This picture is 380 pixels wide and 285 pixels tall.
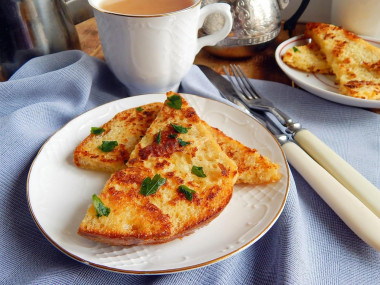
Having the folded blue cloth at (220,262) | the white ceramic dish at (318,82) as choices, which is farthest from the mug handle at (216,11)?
the white ceramic dish at (318,82)

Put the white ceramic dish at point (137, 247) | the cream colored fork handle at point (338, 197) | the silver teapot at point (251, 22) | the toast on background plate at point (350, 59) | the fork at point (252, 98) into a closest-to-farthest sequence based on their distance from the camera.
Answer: the white ceramic dish at point (137, 247) < the cream colored fork handle at point (338, 197) < the fork at point (252, 98) < the toast on background plate at point (350, 59) < the silver teapot at point (251, 22)

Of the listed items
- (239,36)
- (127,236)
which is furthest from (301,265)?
(239,36)

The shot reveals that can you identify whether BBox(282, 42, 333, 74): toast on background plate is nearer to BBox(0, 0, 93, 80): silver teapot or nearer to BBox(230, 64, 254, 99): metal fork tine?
BBox(230, 64, 254, 99): metal fork tine

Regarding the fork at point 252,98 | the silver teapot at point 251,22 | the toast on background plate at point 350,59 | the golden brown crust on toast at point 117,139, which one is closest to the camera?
the golden brown crust on toast at point 117,139

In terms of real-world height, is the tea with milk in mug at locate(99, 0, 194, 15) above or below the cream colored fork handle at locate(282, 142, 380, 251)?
above

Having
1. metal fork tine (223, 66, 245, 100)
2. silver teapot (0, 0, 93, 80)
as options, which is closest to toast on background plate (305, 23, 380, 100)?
metal fork tine (223, 66, 245, 100)

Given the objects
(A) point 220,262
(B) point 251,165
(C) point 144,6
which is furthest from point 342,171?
(C) point 144,6

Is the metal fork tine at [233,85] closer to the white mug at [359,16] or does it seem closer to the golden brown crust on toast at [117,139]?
the golden brown crust on toast at [117,139]
